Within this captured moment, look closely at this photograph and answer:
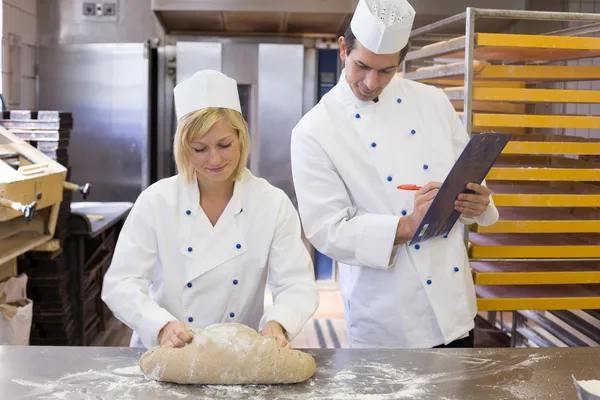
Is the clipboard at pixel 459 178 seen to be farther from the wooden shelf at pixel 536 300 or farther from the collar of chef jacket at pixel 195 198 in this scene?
the wooden shelf at pixel 536 300

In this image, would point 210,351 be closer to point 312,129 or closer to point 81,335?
point 312,129

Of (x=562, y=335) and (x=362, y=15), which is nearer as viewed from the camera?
(x=362, y=15)

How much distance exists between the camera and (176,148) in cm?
184

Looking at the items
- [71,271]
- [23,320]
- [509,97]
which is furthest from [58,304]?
[509,97]

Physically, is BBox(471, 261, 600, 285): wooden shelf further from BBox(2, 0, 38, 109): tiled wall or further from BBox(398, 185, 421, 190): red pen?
BBox(2, 0, 38, 109): tiled wall

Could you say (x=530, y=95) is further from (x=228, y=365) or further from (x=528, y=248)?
(x=228, y=365)

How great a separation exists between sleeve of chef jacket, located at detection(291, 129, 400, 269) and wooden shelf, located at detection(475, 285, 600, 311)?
0.72 meters

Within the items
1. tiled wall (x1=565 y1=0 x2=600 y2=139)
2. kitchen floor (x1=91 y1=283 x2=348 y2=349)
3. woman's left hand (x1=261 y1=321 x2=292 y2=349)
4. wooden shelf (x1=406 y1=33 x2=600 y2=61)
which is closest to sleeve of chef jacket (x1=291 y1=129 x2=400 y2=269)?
woman's left hand (x1=261 y1=321 x2=292 y2=349)

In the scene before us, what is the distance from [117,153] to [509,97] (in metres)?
3.64

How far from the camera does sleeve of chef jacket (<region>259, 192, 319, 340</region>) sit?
6.04 feet

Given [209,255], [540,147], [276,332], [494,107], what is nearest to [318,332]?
[494,107]

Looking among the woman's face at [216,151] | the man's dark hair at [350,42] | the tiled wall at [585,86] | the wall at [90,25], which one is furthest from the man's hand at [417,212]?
the wall at [90,25]

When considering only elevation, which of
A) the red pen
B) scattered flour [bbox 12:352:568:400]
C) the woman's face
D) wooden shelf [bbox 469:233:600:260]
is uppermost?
the woman's face

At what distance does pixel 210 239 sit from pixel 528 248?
1286mm
